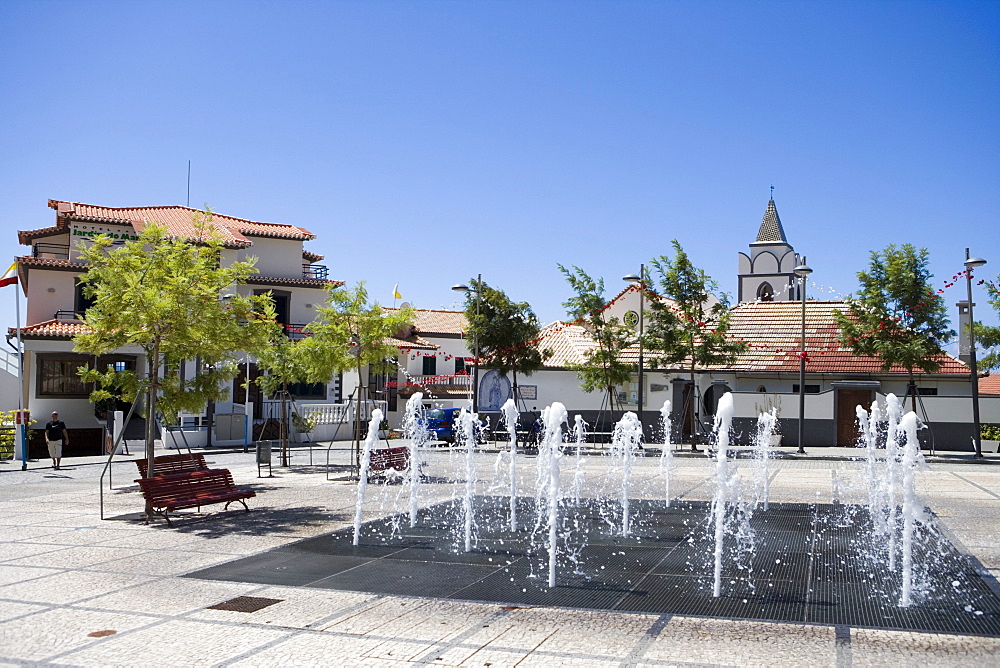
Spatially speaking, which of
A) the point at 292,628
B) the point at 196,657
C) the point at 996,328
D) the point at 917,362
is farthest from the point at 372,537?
the point at 996,328

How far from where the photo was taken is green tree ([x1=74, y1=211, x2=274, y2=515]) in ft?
44.8

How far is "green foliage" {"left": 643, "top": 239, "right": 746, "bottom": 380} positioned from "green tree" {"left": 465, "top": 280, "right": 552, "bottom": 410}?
20.1ft

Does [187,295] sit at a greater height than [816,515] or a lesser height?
greater

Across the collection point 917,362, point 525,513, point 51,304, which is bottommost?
point 525,513

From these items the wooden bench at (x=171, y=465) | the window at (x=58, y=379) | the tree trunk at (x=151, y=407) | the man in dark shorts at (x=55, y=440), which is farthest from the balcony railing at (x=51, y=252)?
the tree trunk at (x=151, y=407)

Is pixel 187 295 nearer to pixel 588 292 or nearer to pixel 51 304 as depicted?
pixel 588 292

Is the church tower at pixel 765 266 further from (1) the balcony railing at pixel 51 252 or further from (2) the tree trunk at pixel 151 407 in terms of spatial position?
(2) the tree trunk at pixel 151 407

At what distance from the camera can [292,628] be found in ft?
23.6

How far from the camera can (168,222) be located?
3978cm

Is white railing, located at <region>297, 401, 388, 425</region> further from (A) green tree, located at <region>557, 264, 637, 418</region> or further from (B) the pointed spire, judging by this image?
(B) the pointed spire

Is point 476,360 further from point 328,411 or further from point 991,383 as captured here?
point 991,383

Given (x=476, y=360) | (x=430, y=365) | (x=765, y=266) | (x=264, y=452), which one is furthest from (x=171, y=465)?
(x=765, y=266)

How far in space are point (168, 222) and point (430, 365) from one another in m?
22.0

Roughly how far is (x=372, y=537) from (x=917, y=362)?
23.6 meters
